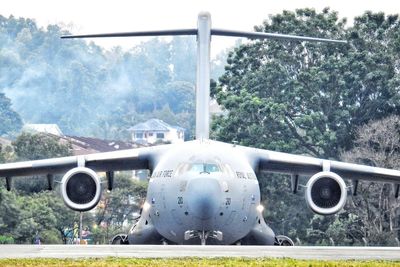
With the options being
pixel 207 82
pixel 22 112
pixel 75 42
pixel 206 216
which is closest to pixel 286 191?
pixel 207 82

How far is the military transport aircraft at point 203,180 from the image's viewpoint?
29.4m

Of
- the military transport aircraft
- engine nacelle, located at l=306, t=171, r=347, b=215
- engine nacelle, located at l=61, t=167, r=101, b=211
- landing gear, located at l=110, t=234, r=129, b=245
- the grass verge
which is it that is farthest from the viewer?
landing gear, located at l=110, t=234, r=129, b=245

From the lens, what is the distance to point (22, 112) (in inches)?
5044

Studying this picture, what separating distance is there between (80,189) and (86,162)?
1239mm

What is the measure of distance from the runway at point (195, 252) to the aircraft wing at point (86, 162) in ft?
25.6

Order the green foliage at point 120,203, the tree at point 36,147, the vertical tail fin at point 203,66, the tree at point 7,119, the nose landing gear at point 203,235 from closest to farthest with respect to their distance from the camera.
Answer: the nose landing gear at point 203,235 < the vertical tail fin at point 203,66 < the tree at point 36,147 < the green foliage at point 120,203 < the tree at point 7,119

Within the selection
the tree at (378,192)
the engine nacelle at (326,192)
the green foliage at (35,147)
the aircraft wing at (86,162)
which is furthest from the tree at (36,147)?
the engine nacelle at (326,192)

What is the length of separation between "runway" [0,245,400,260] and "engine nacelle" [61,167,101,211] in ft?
21.7

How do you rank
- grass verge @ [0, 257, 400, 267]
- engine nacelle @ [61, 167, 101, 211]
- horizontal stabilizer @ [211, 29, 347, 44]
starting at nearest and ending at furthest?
1. grass verge @ [0, 257, 400, 267]
2. engine nacelle @ [61, 167, 101, 211]
3. horizontal stabilizer @ [211, 29, 347, 44]

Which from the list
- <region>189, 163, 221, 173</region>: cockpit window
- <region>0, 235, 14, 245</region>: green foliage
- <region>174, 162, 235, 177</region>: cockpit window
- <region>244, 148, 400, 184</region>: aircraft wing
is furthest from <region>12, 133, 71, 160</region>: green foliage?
<region>189, 163, 221, 173</region>: cockpit window

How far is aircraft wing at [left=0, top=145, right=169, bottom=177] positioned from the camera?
3291 centimetres

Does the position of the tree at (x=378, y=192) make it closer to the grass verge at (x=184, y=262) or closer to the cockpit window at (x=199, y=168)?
the cockpit window at (x=199, y=168)

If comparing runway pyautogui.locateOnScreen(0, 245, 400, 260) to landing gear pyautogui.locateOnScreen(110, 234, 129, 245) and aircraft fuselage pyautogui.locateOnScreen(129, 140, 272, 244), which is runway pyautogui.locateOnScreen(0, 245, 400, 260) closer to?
aircraft fuselage pyautogui.locateOnScreen(129, 140, 272, 244)

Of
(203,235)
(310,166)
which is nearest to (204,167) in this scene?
(203,235)
